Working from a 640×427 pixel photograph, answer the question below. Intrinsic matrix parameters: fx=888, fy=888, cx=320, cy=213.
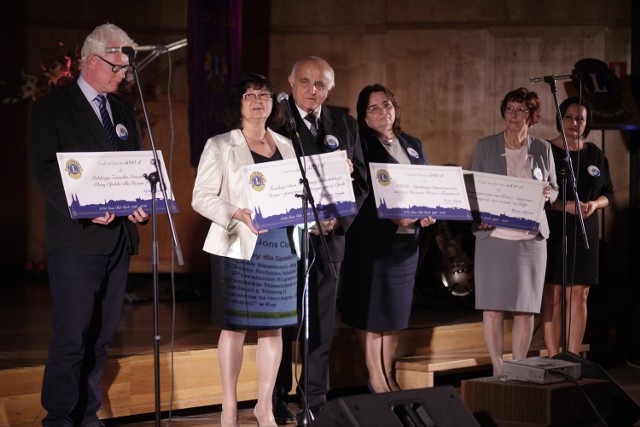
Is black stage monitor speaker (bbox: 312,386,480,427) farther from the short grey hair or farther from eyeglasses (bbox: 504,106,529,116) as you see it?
eyeglasses (bbox: 504,106,529,116)

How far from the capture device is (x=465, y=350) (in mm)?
5586

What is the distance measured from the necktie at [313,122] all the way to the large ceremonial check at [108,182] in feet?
3.22

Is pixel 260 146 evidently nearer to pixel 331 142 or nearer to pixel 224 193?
pixel 224 193

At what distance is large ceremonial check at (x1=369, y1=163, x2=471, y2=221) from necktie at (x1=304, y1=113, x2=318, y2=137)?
32cm

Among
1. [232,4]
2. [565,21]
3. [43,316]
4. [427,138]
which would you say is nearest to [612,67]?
[565,21]

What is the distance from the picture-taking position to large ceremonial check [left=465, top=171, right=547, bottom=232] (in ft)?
15.3

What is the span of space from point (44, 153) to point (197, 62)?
10.9ft

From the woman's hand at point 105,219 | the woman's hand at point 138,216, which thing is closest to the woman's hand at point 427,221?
the woman's hand at point 138,216

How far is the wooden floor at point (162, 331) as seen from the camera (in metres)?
4.52

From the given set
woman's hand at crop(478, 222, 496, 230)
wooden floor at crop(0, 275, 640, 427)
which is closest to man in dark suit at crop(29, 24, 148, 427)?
wooden floor at crop(0, 275, 640, 427)

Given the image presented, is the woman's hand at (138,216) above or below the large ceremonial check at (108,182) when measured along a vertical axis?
below

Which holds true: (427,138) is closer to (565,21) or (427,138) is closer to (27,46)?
(565,21)

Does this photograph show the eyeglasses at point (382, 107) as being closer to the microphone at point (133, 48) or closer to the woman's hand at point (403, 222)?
the woman's hand at point (403, 222)

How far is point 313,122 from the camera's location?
4320mm
